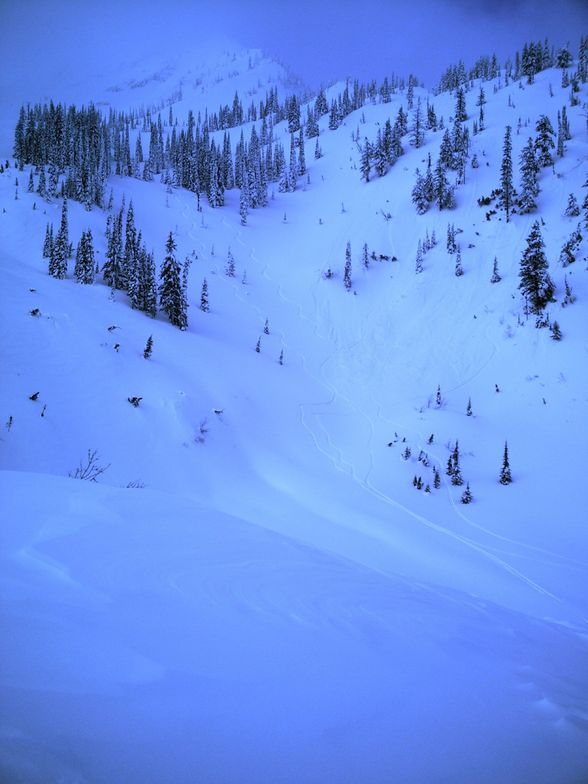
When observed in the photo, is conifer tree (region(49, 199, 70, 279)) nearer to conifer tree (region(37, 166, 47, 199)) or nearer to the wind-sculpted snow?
conifer tree (region(37, 166, 47, 199))

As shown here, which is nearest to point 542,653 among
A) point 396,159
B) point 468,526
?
point 468,526

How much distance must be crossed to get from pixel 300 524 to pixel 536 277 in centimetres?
2457

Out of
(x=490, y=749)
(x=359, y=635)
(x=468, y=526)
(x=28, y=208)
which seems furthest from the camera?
(x=28, y=208)

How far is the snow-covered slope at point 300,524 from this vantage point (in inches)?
74.0

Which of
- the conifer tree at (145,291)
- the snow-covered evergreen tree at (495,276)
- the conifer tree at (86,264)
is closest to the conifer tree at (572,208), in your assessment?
the snow-covered evergreen tree at (495,276)

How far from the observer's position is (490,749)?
202 cm

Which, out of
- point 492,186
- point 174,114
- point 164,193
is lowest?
point 492,186

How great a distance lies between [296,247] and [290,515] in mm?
48001

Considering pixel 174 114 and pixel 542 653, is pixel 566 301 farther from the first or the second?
pixel 174 114

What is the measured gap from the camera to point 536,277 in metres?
26.4

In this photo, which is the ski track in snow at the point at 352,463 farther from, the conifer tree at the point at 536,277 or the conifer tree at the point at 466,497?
the conifer tree at the point at 536,277

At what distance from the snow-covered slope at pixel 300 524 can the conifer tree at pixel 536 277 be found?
4.55 feet

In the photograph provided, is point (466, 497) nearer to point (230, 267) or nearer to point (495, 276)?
point (495, 276)

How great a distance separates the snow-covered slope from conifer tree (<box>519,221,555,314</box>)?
1.39 meters
